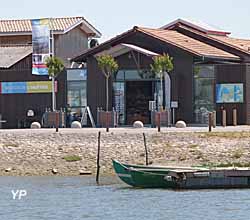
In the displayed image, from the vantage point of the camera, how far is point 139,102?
6538 cm

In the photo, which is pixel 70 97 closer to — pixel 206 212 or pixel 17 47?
pixel 17 47

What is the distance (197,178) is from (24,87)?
2937cm

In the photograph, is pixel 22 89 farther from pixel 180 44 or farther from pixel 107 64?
pixel 180 44

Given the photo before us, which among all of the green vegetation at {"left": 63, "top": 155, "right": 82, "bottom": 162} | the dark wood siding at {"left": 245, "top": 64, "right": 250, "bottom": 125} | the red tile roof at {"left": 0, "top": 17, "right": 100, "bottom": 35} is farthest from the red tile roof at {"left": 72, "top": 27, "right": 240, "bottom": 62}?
the green vegetation at {"left": 63, "top": 155, "right": 82, "bottom": 162}

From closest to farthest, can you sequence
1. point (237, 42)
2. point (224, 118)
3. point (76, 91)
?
point (224, 118) < point (76, 91) < point (237, 42)

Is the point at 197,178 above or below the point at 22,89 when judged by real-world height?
below

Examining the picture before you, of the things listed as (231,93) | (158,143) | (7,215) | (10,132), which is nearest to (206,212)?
(7,215)

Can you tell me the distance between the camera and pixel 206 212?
34000mm

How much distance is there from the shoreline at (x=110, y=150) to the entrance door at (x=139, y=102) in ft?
38.1

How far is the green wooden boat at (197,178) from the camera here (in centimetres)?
4025

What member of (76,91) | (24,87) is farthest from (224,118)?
(24,87)

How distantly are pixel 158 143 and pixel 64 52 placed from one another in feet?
99.0

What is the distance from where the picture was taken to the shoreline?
4806 cm

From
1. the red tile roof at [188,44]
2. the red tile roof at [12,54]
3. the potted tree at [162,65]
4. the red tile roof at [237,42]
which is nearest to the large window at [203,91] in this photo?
the red tile roof at [188,44]
